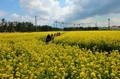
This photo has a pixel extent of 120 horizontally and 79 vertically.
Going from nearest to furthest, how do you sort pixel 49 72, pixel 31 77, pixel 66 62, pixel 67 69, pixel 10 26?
pixel 31 77
pixel 49 72
pixel 67 69
pixel 66 62
pixel 10 26

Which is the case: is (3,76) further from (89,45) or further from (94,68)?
(89,45)

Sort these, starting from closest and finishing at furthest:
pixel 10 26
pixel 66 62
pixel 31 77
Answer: pixel 31 77
pixel 66 62
pixel 10 26

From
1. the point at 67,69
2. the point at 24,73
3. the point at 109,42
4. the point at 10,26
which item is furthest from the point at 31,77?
the point at 10,26

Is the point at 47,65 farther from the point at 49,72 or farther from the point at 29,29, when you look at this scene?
the point at 29,29

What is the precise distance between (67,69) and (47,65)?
845mm

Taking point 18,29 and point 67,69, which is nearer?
point 67,69

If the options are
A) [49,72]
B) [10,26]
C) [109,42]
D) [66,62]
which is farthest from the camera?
[10,26]

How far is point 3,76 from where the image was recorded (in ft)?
23.8

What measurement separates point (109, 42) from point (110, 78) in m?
11.8

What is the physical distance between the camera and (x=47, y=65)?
29.0 ft

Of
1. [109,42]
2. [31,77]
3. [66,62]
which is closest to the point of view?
[31,77]

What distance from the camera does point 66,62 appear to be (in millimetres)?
9688

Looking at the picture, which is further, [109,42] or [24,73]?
[109,42]

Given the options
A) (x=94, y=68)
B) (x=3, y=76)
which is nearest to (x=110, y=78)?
(x=94, y=68)
